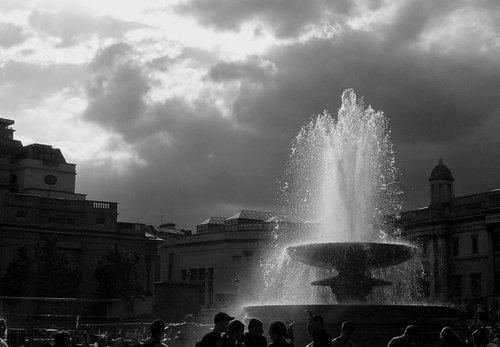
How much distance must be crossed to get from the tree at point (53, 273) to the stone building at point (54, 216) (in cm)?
330

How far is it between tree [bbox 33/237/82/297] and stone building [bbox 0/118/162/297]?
10.8ft

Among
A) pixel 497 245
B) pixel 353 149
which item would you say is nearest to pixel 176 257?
pixel 497 245

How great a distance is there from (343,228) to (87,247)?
155 ft

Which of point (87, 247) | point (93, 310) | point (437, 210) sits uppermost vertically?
point (437, 210)

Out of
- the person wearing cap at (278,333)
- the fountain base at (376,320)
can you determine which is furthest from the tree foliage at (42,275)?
the person wearing cap at (278,333)

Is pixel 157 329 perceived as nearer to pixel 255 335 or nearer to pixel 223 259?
pixel 255 335

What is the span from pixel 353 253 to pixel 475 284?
57.2 metres

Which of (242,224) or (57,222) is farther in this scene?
(242,224)

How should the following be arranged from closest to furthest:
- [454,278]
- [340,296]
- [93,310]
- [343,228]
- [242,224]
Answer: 1. [340,296]
2. [343,228]
3. [93,310]
4. [454,278]
5. [242,224]

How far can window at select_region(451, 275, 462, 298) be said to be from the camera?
76.1m

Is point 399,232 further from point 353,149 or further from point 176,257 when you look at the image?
point 353,149

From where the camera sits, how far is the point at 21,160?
79438 millimetres

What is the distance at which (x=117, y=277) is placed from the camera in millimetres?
66062

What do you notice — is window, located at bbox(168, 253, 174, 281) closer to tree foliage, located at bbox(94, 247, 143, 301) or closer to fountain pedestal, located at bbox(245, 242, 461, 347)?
tree foliage, located at bbox(94, 247, 143, 301)
